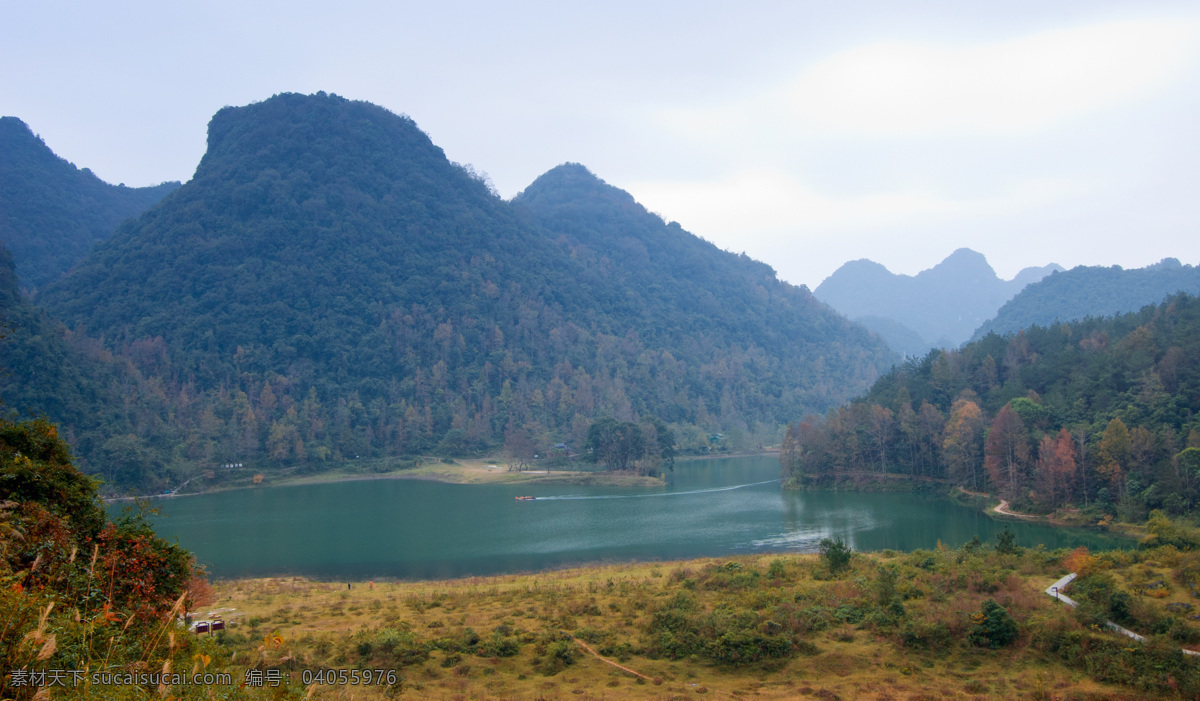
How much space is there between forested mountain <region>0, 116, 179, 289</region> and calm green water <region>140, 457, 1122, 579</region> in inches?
4384

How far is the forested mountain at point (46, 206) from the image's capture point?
139750 mm

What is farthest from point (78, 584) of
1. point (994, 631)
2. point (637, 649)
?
point (994, 631)

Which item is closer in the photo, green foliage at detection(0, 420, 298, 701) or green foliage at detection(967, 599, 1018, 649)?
green foliage at detection(0, 420, 298, 701)

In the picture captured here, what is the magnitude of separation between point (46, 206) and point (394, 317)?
304 feet

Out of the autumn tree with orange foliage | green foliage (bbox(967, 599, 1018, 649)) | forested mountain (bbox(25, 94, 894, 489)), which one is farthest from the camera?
forested mountain (bbox(25, 94, 894, 489))

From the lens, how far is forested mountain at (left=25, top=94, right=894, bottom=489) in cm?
9725

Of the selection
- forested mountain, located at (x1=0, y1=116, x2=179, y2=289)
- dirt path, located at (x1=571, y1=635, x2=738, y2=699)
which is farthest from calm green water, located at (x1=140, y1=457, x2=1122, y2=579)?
forested mountain, located at (x1=0, y1=116, x2=179, y2=289)

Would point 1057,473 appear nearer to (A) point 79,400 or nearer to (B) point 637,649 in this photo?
(B) point 637,649

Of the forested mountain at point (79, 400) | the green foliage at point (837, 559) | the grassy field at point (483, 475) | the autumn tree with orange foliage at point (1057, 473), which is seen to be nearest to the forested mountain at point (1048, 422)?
the autumn tree with orange foliage at point (1057, 473)

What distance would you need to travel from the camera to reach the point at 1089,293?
149m

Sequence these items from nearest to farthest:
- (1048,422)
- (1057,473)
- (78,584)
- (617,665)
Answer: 1. (78,584)
2. (617,665)
3. (1057,473)
4. (1048,422)

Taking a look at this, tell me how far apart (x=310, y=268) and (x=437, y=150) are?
63.0m

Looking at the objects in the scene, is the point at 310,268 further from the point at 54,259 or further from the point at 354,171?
the point at 54,259

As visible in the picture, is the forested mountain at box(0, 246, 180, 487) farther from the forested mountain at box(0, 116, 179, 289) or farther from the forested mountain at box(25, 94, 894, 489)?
the forested mountain at box(0, 116, 179, 289)
